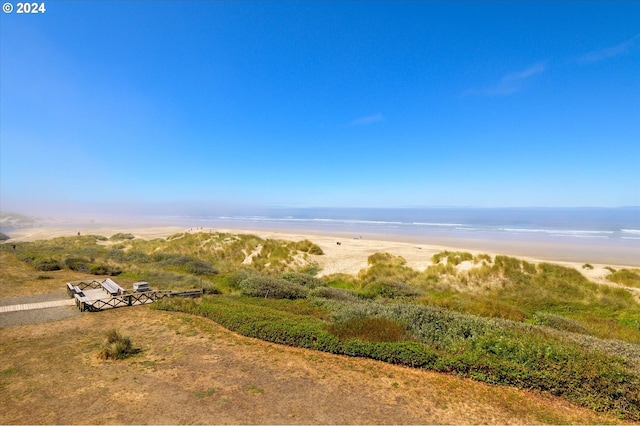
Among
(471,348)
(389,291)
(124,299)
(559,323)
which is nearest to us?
(471,348)

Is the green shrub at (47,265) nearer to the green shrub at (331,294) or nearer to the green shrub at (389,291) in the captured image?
the green shrub at (331,294)

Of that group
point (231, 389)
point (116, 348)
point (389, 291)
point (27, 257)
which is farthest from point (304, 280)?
point (27, 257)

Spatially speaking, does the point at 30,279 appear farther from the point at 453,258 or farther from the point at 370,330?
the point at 453,258

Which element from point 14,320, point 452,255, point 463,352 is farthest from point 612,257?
point 14,320

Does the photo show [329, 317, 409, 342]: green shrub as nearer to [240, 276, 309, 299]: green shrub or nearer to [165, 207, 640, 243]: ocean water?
[240, 276, 309, 299]: green shrub

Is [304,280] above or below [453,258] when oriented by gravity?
below

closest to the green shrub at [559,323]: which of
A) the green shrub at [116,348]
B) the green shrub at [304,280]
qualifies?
the green shrub at [304,280]
